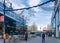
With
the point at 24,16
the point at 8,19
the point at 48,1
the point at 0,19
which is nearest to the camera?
the point at 48,1

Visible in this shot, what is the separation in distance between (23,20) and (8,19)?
19677mm

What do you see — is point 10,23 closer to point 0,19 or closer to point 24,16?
point 24,16

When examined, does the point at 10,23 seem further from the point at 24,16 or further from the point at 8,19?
the point at 24,16

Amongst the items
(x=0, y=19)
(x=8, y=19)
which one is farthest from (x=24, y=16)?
(x=0, y=19)

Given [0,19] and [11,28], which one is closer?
[0,19]

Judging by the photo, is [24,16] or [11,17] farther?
[11,17]

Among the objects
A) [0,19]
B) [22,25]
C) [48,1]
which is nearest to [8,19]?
[22,25]

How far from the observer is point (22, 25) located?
199ft

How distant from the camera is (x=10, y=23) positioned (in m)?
79.5

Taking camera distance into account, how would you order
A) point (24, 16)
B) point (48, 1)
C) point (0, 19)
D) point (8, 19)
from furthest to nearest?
point (8, 19) → point (24, 16) → point (0, 19) → point (48, 1)

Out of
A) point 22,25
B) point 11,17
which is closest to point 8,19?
point 11,17

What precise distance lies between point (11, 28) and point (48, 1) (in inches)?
2717

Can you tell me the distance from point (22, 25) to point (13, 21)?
722 inches

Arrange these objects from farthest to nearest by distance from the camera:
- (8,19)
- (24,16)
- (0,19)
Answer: (8,19)
(24,16)
(0,19)
